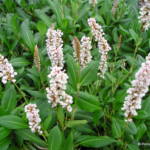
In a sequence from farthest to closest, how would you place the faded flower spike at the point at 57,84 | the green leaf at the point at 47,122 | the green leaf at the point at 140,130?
the green leaf at the point at 140,130 → the green leaf at the point at 47,122 → the faded flower spike at the point at 57,84

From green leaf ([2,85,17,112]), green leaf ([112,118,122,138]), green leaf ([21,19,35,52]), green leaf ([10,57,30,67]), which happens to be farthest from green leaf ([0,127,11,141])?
green leaf ([21,19,35,52])

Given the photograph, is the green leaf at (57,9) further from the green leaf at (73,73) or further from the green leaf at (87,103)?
the green leaf at (87,103)

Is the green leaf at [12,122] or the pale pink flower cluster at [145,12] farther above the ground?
the pale pink flower cluster at [145,12]

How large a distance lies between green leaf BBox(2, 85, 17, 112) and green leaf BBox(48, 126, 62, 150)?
0.65 m

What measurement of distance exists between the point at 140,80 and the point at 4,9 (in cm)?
367

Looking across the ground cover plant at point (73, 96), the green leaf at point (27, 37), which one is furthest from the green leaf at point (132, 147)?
the green leaf at point (27, 37)

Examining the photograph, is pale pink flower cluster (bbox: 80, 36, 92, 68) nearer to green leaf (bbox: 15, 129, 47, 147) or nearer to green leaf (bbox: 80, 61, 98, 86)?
green leaf (bbox: 80, 61, 98, 86)

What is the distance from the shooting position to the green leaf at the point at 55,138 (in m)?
2.53

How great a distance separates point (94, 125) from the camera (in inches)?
122

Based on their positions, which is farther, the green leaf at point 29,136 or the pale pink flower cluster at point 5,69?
the green leaf at point 29,136

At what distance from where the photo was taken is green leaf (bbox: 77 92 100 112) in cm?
280

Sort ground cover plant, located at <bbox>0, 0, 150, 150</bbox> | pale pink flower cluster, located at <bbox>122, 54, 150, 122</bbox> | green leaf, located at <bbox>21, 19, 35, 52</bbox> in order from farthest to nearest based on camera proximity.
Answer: green leaf, located at <bbox>21, 19, 35, 52</bbox>
ground cover plant, located at <bbox>0, 0, 150, 150</bbox>
pale pink flower cluster, located at <bbox>122, 54, 150, 122</bbox>

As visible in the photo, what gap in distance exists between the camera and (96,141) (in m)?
2.82

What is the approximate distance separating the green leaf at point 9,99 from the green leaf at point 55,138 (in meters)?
0.65
